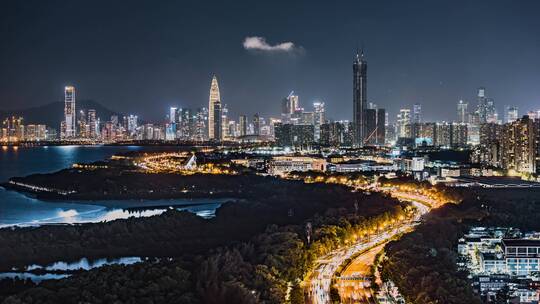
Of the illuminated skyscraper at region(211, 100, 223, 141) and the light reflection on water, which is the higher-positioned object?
the illuminated skyscraper at region(211, 100, 223, 141)

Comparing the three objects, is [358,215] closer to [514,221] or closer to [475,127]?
[514,221]

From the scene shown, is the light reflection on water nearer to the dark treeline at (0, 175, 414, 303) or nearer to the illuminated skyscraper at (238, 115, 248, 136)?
A: the dark treeline at (0, 175, 414, 303)

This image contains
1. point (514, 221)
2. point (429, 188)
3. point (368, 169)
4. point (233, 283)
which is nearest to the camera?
point (233, 283)

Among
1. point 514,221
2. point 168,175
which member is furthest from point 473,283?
point 168,175

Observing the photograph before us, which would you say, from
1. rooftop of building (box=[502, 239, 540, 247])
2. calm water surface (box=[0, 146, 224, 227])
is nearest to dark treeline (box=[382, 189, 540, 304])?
rooftop of building (box=[502, 239, 540, 247])

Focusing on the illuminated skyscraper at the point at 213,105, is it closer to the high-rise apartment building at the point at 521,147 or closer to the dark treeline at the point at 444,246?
the high-rise apartment building at the point at 521,147

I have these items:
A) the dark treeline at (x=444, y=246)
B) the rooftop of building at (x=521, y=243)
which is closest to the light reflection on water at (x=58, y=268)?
the dark treeline at (x=444, y=246)

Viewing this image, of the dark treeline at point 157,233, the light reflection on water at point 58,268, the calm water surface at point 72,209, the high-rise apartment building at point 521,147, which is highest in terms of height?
the high-rise apartment building at point 521,147
